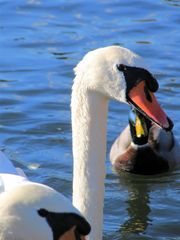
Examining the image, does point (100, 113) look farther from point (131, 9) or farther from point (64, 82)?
point (131, 9)

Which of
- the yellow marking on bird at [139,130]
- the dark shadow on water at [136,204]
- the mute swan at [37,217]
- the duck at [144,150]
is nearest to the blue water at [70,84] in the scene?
the dark shadow on water at [136,204]

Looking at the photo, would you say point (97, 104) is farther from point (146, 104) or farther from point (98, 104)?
point (146, 104)

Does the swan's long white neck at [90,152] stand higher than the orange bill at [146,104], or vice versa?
the orange bill at [146,104]

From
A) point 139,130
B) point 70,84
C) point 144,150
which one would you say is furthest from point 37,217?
point 70,84

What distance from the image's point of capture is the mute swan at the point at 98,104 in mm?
7504

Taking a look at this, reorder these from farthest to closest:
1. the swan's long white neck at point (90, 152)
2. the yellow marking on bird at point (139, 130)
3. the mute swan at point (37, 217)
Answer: the yellow marking on bird at point (139, 130), the swan's long white neck at point (90, 152), the mute swan at point (37, 217)

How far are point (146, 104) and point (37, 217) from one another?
7.82ft

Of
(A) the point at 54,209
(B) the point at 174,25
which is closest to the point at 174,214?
(A) the point at 54,209

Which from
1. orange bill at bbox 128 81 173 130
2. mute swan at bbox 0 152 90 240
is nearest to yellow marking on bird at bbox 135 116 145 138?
orange bill at bbox 128 81 173 130

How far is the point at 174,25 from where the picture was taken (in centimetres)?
1673

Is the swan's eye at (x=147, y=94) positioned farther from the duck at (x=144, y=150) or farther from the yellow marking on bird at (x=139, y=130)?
the yellow marking on bird at (x=139, y=130)

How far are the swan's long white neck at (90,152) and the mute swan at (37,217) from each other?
7.09 feet

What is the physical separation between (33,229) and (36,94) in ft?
27.2

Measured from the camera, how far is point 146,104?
7.58m
